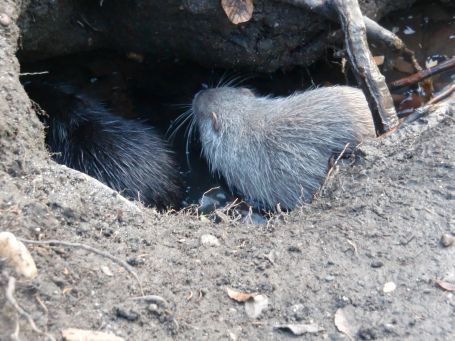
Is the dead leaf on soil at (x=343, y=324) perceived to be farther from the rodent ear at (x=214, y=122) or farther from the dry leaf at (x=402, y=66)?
the dry leaf at (x=402, y=66)

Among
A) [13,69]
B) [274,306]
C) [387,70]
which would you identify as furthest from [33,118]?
[387,70]

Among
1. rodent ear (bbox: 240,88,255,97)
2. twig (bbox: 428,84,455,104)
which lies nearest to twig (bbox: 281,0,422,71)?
twig (bbox: 428,84,455,104)

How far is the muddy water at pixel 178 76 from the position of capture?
5645mm

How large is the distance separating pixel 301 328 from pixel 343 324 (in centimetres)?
18

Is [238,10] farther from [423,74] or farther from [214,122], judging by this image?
[423,74]

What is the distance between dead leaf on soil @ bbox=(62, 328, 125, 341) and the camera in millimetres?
2672

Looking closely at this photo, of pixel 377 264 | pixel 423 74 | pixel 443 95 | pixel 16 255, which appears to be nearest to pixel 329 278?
pixel 377 264

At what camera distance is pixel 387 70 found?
5.57 metres

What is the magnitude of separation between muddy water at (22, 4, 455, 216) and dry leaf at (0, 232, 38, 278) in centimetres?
279

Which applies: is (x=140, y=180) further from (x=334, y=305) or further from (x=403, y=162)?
(x=334, y=305)


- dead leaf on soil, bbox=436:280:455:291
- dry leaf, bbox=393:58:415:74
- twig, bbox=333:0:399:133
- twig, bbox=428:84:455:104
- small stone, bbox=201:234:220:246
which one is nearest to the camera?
dead leaf on soil, bbox=436:280:455:291

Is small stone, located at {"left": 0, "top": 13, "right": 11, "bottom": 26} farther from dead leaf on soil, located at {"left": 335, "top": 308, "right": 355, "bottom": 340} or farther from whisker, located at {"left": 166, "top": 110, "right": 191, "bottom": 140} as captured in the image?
dead leaf on soil, located at {"left": 335, "top": 308, "right": 355, "bottom": 340}

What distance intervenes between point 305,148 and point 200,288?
2.04 meters

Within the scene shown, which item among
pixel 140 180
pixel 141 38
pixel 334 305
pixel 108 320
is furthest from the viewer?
pixel 141 38
